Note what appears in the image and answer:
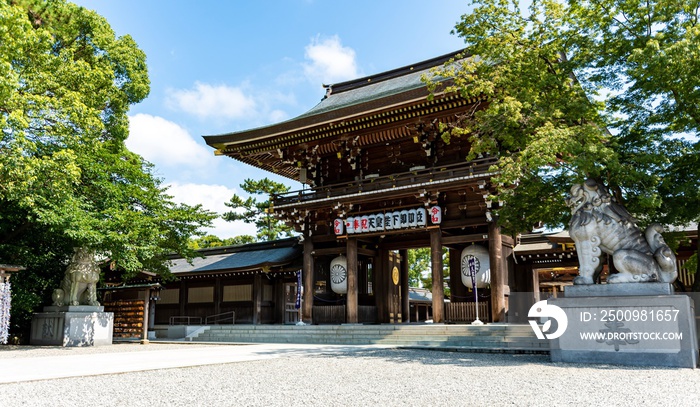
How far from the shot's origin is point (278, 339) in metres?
17.0

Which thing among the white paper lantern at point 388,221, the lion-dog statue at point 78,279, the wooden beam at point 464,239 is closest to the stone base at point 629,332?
the wooden beam at point 464,239

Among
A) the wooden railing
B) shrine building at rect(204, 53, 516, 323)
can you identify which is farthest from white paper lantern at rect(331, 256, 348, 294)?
the wooden railing

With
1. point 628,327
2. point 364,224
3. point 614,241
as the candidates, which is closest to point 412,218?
point 364,224

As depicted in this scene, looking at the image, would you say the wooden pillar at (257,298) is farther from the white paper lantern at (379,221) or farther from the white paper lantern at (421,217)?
the white paper lantern at (421,217)

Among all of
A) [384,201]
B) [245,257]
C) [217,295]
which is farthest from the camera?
[245,257]

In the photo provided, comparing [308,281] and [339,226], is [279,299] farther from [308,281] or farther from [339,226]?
[339,226]

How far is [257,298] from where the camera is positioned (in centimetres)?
2189

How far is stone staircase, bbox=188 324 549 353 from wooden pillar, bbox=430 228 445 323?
847 mm

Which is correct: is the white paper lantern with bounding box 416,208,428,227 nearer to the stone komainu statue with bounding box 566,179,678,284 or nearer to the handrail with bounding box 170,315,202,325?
the stone komainu statue with bounding box 566,179,678,284

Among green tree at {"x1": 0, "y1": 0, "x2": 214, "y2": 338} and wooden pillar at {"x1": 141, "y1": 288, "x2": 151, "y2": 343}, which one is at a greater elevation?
green tree at {"x1": 0, "y1": 0, "x2": 214, "y2": 338}

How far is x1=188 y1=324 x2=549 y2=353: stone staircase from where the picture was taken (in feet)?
42.5

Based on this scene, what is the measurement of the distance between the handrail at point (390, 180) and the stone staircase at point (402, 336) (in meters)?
4.63

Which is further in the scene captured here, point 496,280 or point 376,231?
point 376,231

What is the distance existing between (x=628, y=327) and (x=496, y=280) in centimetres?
631
